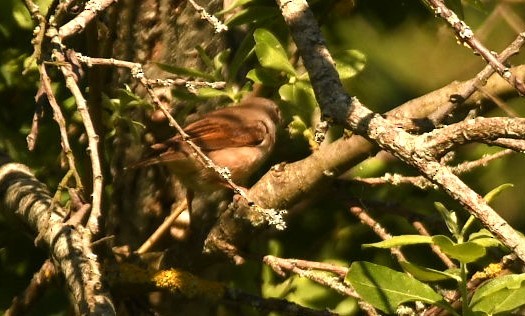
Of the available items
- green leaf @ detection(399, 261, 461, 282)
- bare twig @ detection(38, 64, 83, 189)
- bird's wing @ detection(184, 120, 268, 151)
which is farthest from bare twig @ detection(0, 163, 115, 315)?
bird's wing @ detection(184, 120, 268, 151)

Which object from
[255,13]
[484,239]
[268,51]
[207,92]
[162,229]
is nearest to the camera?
[484,239]

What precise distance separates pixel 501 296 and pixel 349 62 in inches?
35.1

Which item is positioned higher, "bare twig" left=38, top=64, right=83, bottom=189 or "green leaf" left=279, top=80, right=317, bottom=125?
"bare twig" left=38, top=64, right=83, bottom=189

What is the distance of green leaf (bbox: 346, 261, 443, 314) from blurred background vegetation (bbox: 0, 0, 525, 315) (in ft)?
2.78

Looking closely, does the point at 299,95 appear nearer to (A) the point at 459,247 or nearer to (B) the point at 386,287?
(B) the point at 386,287

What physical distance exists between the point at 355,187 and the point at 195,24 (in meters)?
0.74

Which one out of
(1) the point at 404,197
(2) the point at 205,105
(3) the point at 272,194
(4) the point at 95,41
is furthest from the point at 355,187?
(4) the point at 95,41

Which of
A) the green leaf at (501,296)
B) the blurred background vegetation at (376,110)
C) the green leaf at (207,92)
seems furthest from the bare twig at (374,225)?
the green leaf at (501,296)

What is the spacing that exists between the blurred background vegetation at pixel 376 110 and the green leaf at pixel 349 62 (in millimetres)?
348

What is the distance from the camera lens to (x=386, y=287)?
76.3 inches

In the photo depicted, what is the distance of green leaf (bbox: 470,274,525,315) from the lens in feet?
6.06

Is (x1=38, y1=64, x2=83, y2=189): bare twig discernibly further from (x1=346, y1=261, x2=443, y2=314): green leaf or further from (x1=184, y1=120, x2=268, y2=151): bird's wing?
(x1=184, y1=120, x2=268, y2=151): bird's wing

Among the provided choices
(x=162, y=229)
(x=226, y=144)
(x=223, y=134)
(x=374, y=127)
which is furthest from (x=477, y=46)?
(x=226, y=144)

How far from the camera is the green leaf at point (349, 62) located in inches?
99.3
